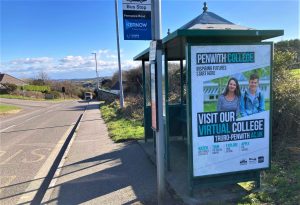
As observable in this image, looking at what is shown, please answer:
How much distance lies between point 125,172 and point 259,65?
3453 millimetres

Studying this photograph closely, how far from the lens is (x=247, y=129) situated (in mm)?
5195

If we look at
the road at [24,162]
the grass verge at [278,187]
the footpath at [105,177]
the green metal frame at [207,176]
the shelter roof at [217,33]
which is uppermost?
the shelter roof at [217,33]

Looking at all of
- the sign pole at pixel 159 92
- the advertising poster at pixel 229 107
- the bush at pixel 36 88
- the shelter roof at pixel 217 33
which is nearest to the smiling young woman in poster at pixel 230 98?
→ the advertising poster at pixel 229 107

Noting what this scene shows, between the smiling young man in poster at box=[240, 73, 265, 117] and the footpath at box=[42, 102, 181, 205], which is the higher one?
the smiling young man in poster at box=[240, 73, 265, 117]

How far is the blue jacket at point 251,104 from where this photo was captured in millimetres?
5113

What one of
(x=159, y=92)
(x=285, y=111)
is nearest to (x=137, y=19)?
(x=159, y=92)

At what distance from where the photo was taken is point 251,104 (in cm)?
515

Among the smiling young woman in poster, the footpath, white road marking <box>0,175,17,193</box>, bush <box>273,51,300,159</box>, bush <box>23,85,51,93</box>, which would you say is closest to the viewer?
the smiling young woman in poster

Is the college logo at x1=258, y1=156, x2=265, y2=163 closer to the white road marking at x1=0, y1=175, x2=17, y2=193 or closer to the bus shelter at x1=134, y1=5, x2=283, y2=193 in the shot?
the bus shelter at x1=134, y1=5, x2=283, y2=193

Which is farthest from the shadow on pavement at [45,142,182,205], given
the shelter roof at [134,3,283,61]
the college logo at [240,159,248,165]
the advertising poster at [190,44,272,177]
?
the shelter roof at [134,3,283,61]

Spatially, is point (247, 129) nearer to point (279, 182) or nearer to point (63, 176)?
point (279, 182)

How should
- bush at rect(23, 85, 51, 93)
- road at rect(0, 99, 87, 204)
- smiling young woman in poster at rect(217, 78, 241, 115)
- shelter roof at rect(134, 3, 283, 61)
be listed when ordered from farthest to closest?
bush at rect(23, 85, 51, 93), road at rect(0, 99, 87, 204), smiling young woman in poster at rect(217, 78, 241, 115), shelter roof at rect(134, 3, 283, 61)

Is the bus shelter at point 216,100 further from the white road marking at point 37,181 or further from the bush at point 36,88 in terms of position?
the bush at point 36,88

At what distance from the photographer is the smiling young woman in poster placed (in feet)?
16.5
